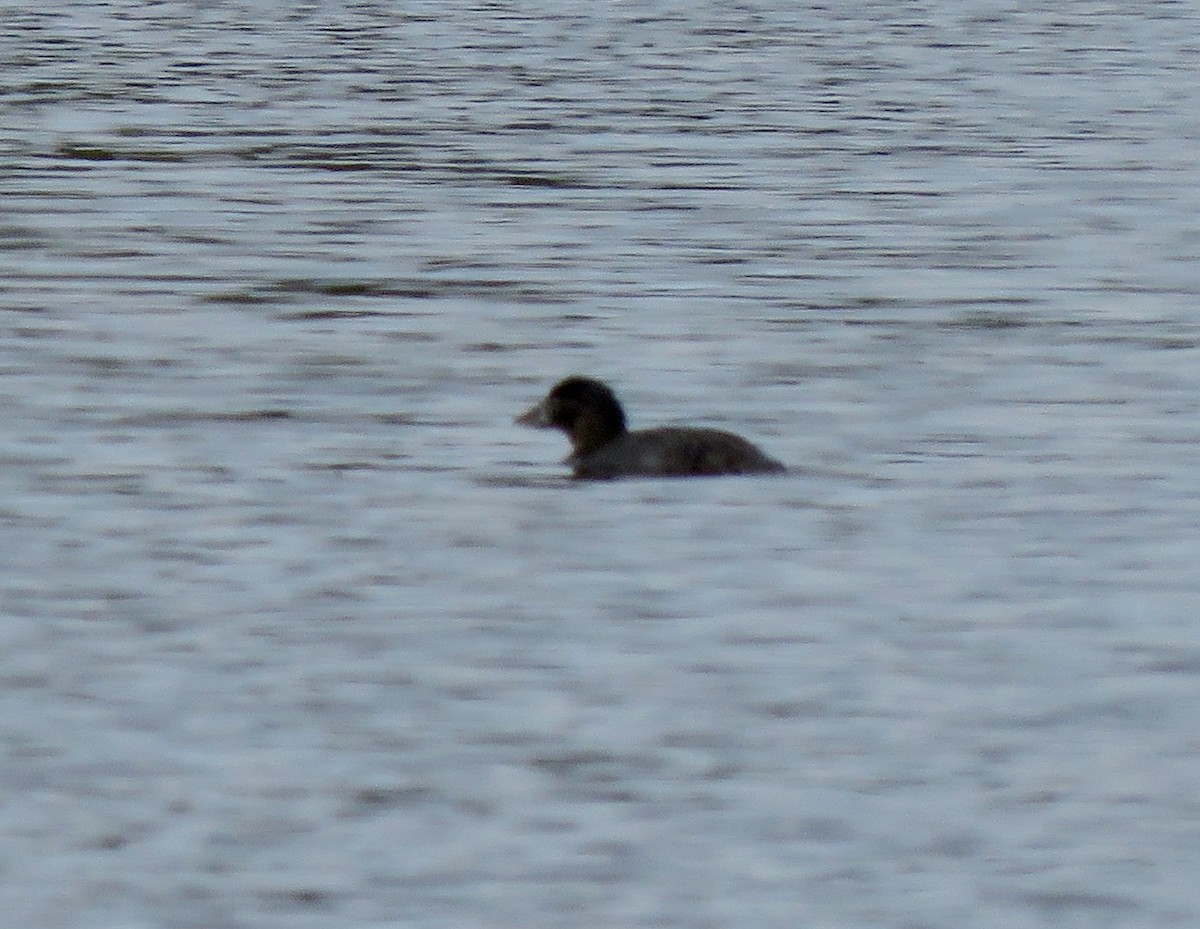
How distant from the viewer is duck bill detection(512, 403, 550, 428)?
44.7 ft

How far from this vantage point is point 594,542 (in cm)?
1177

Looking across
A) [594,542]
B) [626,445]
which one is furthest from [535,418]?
[594,542]

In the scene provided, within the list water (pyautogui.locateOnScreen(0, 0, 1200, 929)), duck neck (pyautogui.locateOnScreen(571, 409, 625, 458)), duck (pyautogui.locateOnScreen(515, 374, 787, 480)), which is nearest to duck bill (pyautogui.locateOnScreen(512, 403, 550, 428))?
duck (pyautogui.locateOnScreen(515, 374, 787, 480))

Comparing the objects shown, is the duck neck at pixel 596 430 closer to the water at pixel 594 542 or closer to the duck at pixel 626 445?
the duck at pixel 626 445

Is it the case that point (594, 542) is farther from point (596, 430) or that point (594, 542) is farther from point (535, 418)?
point (535, 418)

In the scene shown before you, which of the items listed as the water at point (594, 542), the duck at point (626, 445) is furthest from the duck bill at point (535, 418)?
the water at point (594, 542)

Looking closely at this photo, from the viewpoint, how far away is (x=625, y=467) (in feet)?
42.7

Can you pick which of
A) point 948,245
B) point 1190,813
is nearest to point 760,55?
point 948,245

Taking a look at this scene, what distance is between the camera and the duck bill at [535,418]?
1362 cm

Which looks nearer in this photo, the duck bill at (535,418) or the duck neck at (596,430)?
the duck neck at (596,430)

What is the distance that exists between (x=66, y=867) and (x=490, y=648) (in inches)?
94.8

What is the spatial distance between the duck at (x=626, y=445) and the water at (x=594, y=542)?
0.15 m

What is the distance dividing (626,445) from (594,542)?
52.1 inches

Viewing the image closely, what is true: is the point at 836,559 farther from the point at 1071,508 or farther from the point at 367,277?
the point at 367,277
